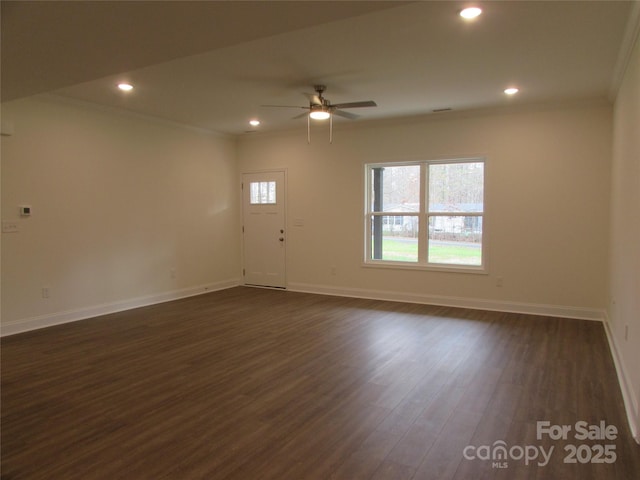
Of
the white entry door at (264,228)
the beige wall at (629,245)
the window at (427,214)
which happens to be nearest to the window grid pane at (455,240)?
the window at (427,214)

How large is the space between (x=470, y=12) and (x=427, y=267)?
12.8ft

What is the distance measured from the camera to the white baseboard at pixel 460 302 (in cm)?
524

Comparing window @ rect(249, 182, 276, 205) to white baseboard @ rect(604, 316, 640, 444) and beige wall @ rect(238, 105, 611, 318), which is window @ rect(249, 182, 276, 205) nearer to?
beige wall @ rect(238, 105, 611, 318)

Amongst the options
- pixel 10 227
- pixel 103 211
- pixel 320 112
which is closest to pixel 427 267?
→ pixel 320 112

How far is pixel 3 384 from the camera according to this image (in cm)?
326

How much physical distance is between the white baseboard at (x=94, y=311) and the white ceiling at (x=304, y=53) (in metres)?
2.66

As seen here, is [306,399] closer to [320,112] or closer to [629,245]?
[629,245]

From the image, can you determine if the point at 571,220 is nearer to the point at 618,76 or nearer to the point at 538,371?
the point at 618,76

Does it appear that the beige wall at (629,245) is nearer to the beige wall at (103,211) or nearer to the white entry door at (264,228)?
the white entry door at (264,228)

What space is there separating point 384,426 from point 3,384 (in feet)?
9.95

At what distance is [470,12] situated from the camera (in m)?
2.88

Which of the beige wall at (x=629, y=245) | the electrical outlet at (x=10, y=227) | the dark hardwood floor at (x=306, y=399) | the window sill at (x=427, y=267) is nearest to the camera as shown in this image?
the dark hardwood floor at (x=306, y=399)

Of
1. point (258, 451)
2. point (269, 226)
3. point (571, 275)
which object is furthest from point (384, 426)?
point (269, 226)

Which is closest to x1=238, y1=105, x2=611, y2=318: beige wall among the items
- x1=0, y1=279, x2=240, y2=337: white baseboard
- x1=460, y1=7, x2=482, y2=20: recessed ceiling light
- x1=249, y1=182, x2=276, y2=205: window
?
x1=249, y1=182, x2=276, y2=205: window
